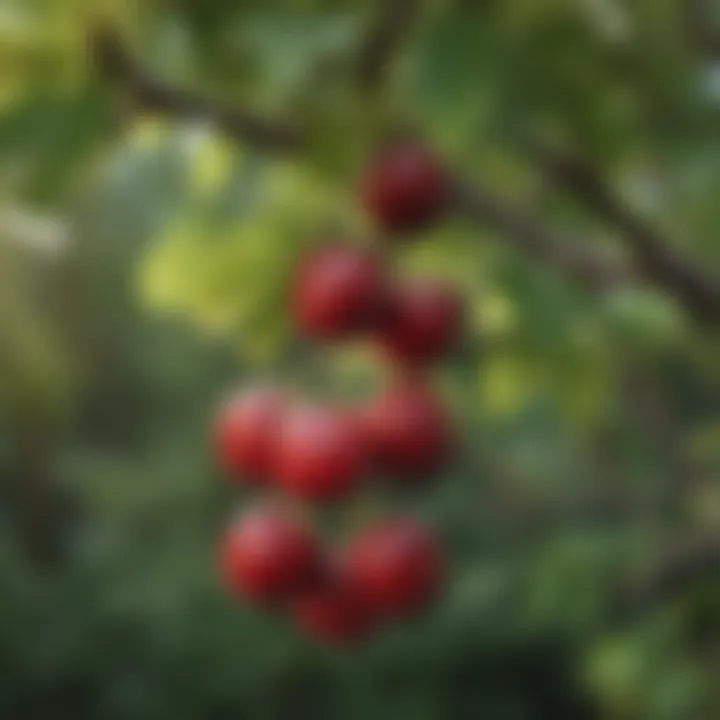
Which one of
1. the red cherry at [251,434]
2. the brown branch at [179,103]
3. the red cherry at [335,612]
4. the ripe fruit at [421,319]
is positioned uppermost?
the red cherry at [251,434]

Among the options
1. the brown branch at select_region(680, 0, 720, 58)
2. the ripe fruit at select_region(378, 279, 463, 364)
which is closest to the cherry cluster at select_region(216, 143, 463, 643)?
the ripe fruit at select_region(378, 279, 463, 364)

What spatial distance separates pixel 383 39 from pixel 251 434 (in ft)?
0.74

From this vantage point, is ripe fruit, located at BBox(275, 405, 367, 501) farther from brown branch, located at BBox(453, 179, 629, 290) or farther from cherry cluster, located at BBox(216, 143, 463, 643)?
brown branch, located at BBox(453, 179, 629, 290)

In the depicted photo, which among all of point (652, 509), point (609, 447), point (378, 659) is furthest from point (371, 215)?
point (378, 659)

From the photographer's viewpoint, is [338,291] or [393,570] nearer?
[338,291]

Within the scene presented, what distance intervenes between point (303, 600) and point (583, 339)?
0.14 m

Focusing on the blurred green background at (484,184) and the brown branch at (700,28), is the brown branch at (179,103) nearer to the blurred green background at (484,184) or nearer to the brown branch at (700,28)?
the blurred green background at (484,184)

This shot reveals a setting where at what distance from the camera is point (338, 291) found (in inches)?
22.3

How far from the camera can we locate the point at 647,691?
124 cm

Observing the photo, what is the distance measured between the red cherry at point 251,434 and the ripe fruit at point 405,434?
0.10 feet

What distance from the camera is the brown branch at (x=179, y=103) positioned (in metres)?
0.47

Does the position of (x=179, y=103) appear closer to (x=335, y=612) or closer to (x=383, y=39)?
(x=383, y=39)

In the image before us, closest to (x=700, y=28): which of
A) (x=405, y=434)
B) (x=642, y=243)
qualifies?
(x=642, y=243)

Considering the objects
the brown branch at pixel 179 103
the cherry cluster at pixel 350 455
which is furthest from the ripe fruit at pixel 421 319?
the brown branch at pixel 179 103
